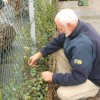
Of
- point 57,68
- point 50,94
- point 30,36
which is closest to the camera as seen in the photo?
point 50,94

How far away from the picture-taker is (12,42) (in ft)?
15.7

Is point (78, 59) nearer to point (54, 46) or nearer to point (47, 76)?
point (47, 76)

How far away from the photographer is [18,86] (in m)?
3.96

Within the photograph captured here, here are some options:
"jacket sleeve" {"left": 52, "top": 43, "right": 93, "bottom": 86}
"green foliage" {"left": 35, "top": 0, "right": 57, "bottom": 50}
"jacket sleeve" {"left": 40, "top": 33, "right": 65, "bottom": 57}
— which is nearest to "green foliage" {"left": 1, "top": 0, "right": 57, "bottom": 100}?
"green foliage" {"left": 35, "top": 0, "right": 57, "bottom": 50}

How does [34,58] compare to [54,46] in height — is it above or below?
below

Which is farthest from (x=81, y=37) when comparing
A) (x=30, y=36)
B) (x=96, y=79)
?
(x=30, y=36)

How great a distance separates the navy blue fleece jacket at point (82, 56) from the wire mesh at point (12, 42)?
2.27ft

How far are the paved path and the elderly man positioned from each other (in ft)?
10.5

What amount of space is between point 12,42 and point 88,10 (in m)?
4.08

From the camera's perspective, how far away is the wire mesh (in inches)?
170

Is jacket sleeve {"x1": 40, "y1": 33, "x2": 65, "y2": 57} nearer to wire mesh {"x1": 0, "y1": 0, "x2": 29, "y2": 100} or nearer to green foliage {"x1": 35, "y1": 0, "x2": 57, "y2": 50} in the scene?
wire mesh {"x1": 0, "y1": 0, "x2": 29, "y2": 100}

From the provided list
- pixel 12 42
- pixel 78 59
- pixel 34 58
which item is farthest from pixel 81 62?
pixel 12 42

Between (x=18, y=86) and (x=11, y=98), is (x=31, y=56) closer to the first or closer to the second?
(x=18, y=86)

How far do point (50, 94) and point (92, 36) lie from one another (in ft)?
3.35
